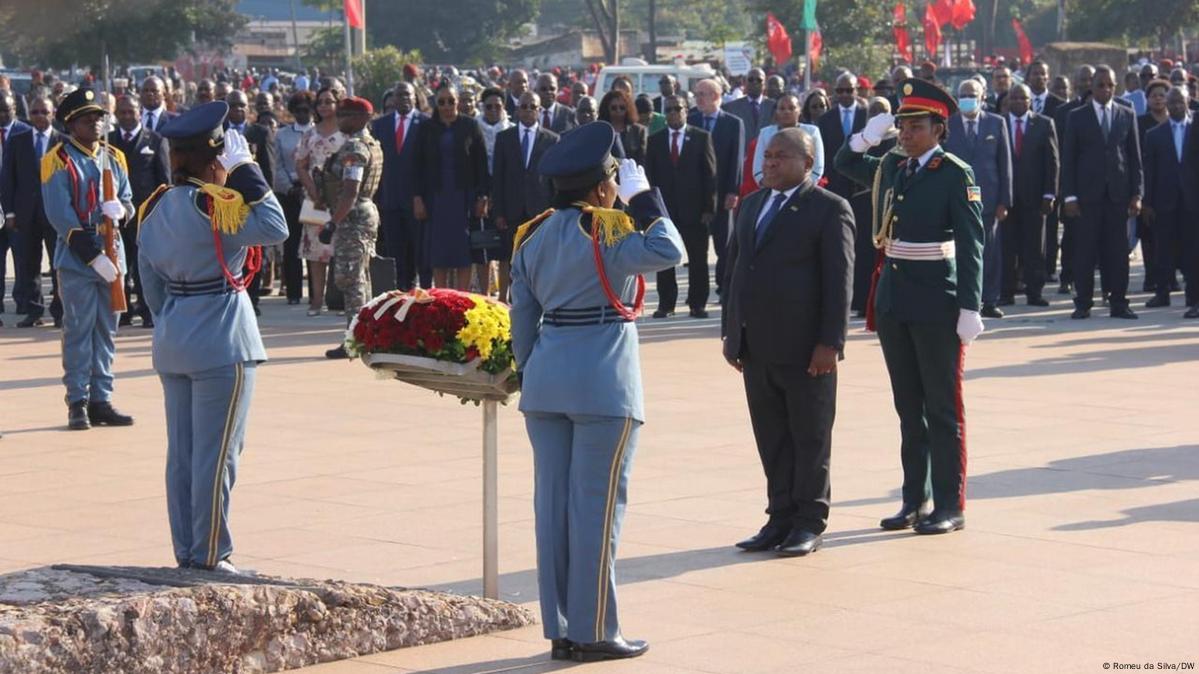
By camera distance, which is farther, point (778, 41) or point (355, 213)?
point (778, 41)

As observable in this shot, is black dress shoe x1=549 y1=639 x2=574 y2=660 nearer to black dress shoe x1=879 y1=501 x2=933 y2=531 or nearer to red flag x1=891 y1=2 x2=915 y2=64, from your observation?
black dress shoe x1=879 y1=501 x2=933 y2=531

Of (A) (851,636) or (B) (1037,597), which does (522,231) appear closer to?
(A) (851,636)

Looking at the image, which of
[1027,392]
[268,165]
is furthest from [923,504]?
[268,165]

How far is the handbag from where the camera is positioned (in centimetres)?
1626

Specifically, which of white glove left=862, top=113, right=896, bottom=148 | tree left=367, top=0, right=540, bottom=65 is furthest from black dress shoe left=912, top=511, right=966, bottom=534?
tree left=367, top=0, right=540, bottom=65

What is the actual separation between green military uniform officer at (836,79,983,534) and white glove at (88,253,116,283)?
200 inches

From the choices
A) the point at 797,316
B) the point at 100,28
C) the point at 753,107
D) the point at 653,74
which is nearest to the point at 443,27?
the point at 100,28

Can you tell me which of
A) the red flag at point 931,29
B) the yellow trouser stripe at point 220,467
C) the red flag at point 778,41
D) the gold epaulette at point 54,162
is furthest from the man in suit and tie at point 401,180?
the red flag at point 931,29

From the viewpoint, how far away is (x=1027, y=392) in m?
13.2

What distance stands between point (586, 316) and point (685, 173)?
10657 mm

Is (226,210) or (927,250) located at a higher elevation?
(226,210)

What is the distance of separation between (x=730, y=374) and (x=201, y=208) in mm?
6696

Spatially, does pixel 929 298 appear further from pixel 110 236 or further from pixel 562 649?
pixel 110 236

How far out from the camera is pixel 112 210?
12508mm
